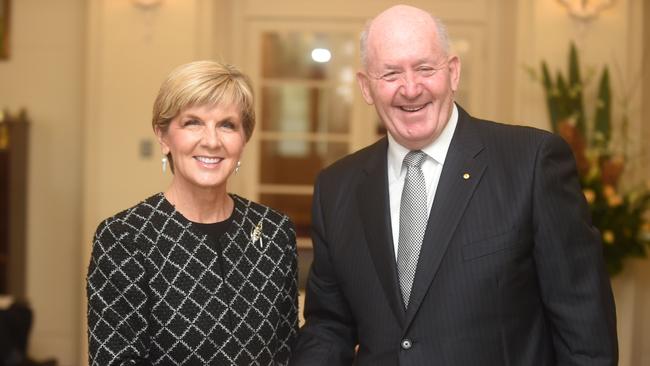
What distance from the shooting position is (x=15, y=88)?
20.2ft

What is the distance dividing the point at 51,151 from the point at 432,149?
15.0 feet

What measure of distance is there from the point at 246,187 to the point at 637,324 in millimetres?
2653

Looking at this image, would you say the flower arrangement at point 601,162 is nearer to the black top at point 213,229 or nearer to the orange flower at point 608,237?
the orange flower at point 608,237

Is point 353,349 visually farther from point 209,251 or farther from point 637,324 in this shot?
point 637,324

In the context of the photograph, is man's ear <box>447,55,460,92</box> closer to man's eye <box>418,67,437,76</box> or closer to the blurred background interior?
man's eye <box>418,67,437,76</box>

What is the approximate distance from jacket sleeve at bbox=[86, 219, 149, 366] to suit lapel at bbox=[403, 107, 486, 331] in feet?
1.93

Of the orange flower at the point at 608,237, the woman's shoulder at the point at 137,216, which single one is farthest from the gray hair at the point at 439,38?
the orange flower at the point at 608,237

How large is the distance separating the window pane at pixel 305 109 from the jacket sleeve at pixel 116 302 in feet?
13.6

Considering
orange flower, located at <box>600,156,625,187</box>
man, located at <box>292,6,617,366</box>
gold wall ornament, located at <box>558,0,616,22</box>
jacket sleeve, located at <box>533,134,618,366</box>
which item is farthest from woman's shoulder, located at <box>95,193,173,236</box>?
gold wall ornament, located at <box>558,0,616,22</box>

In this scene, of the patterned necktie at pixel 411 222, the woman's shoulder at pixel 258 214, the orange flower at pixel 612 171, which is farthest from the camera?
the orange flower at pixel 612 171

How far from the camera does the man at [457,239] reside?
1964 mm

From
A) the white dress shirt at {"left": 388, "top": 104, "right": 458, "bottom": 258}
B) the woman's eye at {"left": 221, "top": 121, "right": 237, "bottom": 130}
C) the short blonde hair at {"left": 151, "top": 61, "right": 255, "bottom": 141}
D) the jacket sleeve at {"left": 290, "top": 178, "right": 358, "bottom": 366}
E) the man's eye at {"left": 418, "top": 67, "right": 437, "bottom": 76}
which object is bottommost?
the jacket sleeve at {"left": 290, "top": 178, "right": 358, "bottom": 366}

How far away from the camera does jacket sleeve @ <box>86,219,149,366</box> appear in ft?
6.61

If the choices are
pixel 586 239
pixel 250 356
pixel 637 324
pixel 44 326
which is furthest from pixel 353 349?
pixel 44 326
